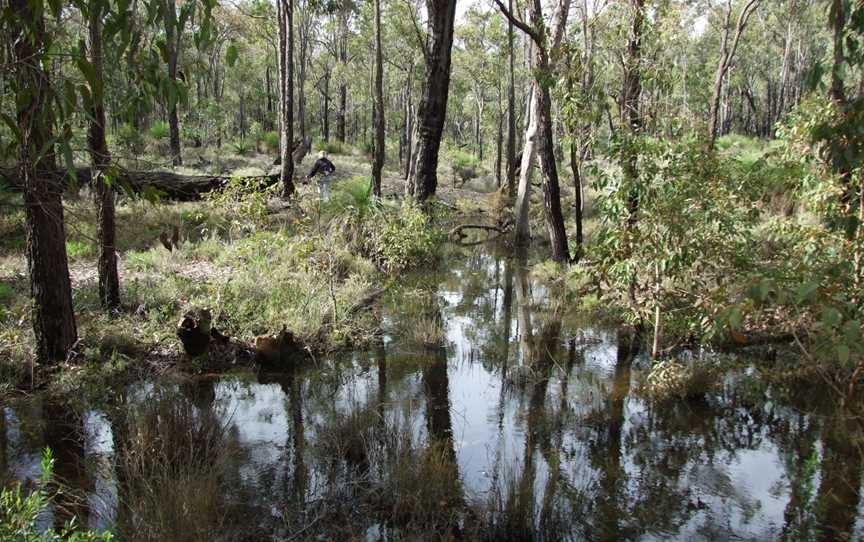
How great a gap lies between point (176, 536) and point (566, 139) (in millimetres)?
6475

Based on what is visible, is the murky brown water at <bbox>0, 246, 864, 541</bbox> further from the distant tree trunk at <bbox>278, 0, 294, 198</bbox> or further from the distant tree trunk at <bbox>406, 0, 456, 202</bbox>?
the distant tree trunk at <bbox>278, 0, 294, 198</bbox>

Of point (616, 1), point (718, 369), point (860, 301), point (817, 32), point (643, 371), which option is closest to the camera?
point (860, 301)

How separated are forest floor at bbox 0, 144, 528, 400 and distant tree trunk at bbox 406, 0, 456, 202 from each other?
1476mm

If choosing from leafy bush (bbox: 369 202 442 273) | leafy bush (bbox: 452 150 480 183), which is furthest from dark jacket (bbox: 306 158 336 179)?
leafy bush (bbox: 369 202 442 273)

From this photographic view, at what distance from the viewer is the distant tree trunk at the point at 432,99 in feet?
43.7

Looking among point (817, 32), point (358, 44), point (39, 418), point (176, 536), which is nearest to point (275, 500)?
point (176, 536)

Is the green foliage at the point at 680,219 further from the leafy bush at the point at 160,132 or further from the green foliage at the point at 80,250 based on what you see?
the leafy bush at the point at 160,132

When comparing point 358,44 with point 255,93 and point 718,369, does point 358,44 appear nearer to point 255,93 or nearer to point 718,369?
point 255,93

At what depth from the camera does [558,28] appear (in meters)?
11.6

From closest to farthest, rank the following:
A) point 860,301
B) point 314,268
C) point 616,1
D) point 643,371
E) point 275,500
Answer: point 860,301, point 275,500, point 643,371, point 314,268, point 616,1

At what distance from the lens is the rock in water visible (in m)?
7.29

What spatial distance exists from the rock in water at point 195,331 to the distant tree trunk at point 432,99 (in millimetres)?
7621

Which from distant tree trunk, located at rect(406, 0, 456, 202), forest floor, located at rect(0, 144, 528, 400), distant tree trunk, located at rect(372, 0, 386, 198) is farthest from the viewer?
distant tree trunk, located at rect(372, 0, 386, 198)

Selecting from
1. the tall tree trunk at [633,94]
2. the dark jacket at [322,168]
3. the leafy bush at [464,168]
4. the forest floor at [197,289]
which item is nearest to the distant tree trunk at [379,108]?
the dark jacket at [322,168]
